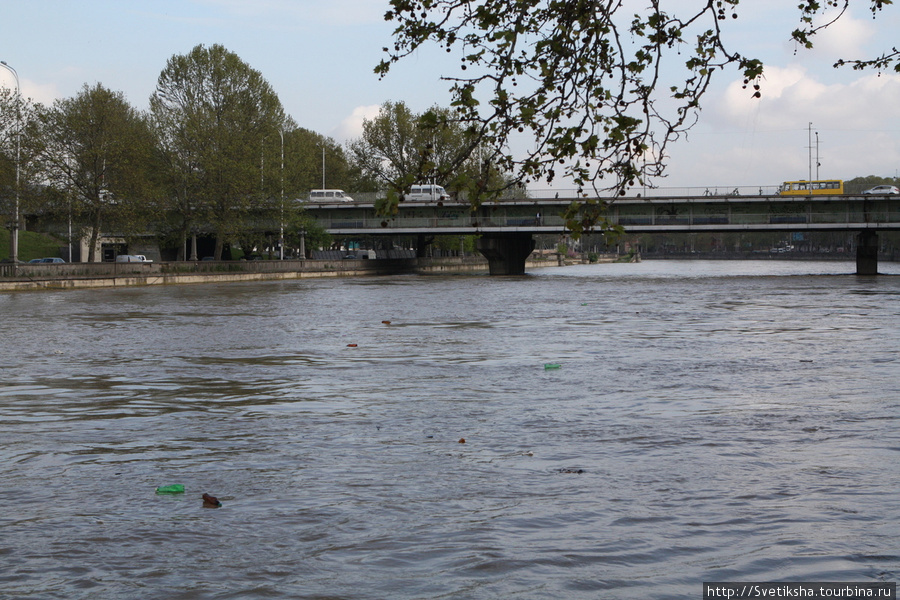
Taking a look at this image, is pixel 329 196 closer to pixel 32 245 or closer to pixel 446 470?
pixel 32 245

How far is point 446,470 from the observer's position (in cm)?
961

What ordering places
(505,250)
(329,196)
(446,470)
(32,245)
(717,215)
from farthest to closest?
(329,196) < (505,250) < (717,215) < (32,245) < (446,470)

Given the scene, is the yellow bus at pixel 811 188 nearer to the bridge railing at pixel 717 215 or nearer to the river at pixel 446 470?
the bridge railing at pixel 717 215

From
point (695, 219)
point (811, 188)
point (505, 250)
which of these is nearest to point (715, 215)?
point (695, 219)

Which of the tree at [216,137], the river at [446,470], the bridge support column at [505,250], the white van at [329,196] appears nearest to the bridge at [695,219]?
the bridge support column at [505,250]

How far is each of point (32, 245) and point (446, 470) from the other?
7587 cm

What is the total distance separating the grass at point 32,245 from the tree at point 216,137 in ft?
34.4

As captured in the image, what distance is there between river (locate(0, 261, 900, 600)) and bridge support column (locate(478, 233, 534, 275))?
203ft

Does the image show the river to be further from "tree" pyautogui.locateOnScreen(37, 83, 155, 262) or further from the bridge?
the bridge

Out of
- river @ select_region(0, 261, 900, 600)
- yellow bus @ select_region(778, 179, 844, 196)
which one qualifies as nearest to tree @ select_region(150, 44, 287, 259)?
yellow bus @ select_region(778, 179, 844, 196)

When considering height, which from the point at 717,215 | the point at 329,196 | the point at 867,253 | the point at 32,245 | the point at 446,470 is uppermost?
the point at 329,196

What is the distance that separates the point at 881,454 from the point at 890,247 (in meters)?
151

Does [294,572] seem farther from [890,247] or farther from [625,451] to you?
[890,247]

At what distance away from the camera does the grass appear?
75.4m
